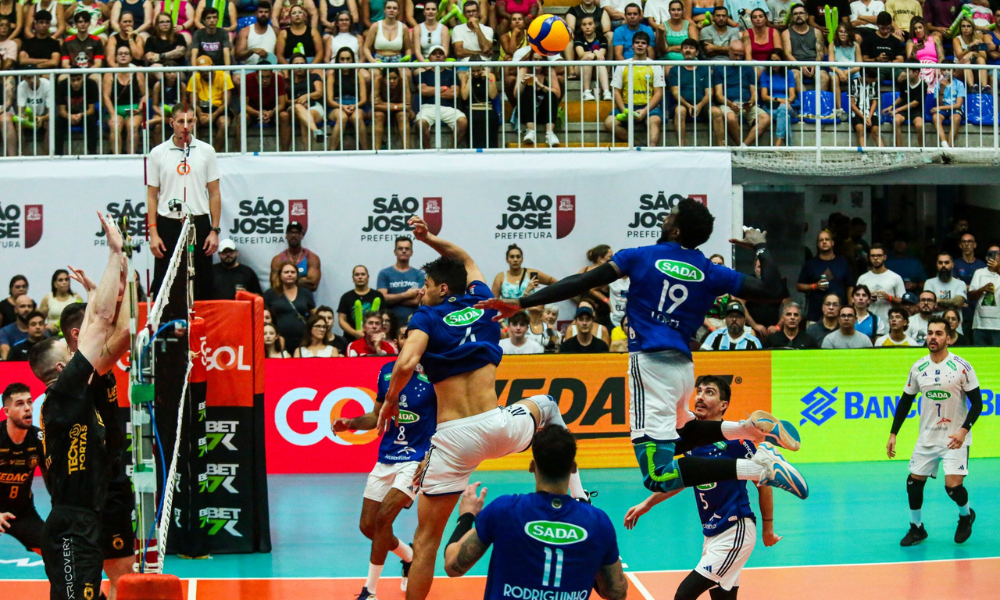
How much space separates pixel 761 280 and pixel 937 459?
492 centimetres

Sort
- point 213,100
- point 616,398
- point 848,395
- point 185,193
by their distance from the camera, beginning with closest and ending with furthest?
1. point 185,193
2. point 616,398
3. point 848,395
4. point 213,100

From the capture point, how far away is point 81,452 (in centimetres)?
710

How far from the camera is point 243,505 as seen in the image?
1070 cm

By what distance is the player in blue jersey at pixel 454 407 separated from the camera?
793cm

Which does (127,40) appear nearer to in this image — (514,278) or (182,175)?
(514,278)

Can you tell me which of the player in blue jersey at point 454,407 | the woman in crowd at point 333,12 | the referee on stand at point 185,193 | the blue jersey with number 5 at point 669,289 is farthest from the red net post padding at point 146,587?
the woman in crowd at point 333,12

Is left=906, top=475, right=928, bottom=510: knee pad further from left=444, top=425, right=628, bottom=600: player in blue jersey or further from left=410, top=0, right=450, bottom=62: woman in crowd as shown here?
left=410, top=0, right=450, bottom=62: woman in crowd

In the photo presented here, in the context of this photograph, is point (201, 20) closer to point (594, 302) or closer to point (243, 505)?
point (594, 302)

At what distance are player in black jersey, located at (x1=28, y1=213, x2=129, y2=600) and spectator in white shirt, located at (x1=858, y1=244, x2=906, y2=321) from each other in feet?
39.5

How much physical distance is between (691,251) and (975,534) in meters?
5.92

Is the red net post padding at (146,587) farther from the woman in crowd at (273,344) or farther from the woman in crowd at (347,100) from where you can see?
the woman in crowd at (347,100)

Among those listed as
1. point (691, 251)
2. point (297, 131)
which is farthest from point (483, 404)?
point (297, 131)

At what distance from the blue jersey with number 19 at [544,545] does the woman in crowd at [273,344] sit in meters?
9.89

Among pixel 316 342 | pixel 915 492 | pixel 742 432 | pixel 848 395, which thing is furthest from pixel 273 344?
pixel 742 432
